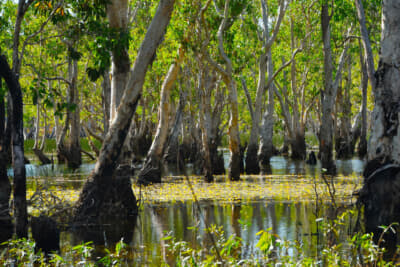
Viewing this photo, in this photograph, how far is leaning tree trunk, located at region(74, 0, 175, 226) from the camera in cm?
1088

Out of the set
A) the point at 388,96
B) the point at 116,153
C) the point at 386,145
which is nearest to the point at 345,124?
the point at 116,153

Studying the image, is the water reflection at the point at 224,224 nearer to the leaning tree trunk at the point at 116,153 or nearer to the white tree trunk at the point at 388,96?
the leaning tree trunk at the point at 116,153

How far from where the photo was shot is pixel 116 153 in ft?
36.4

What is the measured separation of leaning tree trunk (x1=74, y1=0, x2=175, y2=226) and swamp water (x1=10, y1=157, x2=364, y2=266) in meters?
0.66

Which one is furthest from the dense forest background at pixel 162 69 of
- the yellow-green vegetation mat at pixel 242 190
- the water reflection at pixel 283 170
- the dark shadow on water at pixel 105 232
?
the water reflection at pixel 283 170

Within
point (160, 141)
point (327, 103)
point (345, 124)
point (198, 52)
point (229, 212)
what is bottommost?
point (229, 212)

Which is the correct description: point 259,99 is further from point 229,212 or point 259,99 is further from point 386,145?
point 386,145

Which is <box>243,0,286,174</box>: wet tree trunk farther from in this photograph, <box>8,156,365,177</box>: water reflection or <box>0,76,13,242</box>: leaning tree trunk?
<box>0,76,13,242</box>: leaning tree trunk

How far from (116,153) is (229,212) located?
104 inches

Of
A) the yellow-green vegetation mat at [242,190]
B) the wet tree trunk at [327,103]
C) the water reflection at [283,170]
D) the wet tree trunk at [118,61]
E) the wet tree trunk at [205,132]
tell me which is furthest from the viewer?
the water reflection at [283,170]

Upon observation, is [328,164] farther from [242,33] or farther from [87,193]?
[87,193]

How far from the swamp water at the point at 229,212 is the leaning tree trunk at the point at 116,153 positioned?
2.16 ft

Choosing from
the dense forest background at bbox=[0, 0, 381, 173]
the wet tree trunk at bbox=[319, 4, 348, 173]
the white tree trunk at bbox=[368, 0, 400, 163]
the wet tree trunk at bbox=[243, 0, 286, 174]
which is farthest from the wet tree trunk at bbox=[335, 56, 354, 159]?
the white tree trunk at bbox=[368, 0, 400, 163]

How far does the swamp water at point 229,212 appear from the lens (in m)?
8.35
